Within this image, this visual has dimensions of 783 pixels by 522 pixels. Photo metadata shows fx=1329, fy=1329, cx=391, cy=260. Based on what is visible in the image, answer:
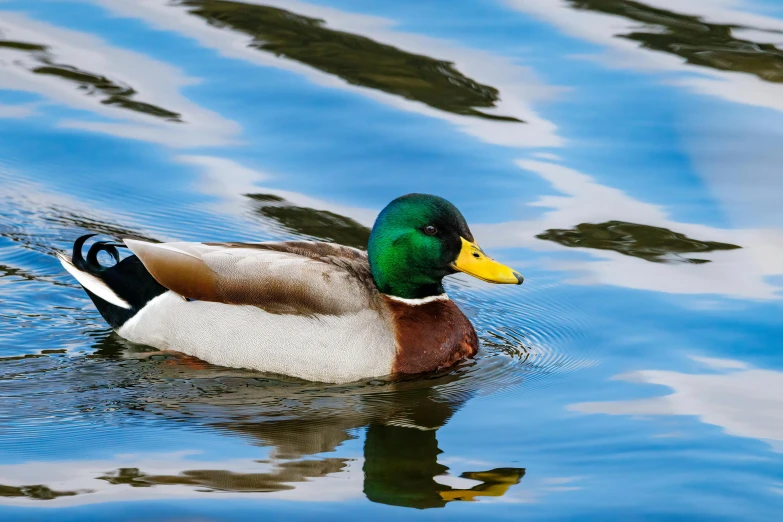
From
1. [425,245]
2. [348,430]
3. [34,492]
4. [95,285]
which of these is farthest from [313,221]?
[34,492]

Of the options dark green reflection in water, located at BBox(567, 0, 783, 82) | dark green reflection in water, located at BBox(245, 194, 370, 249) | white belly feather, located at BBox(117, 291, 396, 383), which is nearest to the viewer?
white belly feather, located at BBox(117, 291, 396, 383)

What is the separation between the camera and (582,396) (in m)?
7.51

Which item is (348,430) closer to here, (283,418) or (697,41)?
(283,418)

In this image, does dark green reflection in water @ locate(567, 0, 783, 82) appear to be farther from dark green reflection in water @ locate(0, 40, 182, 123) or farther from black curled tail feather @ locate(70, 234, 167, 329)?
black curled tail feather @ locate(70, 234, 167, 329)

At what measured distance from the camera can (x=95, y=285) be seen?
8.57 metres

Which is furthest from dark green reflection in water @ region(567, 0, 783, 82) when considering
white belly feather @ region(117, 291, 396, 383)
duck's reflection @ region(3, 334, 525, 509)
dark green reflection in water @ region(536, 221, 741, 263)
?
white belly feather @ region(117, 291, 396, 383)

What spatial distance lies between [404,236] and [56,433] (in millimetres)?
2377

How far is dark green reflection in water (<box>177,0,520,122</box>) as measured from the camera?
11680 mm

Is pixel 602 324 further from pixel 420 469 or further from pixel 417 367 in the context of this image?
pixel 420 469

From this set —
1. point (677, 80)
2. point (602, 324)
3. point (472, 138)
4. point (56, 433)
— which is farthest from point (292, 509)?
point (677, 80)

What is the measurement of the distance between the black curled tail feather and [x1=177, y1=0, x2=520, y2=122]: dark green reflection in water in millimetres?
3827

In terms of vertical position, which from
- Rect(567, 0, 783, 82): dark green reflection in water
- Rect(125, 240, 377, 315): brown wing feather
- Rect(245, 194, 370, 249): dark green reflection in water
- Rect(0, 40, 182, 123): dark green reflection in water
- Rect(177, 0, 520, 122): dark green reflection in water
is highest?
Rect(567, 0, 783, 82): dark green reflection in water

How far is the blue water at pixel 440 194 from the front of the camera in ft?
21.1

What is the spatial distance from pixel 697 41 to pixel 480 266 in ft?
17.9
